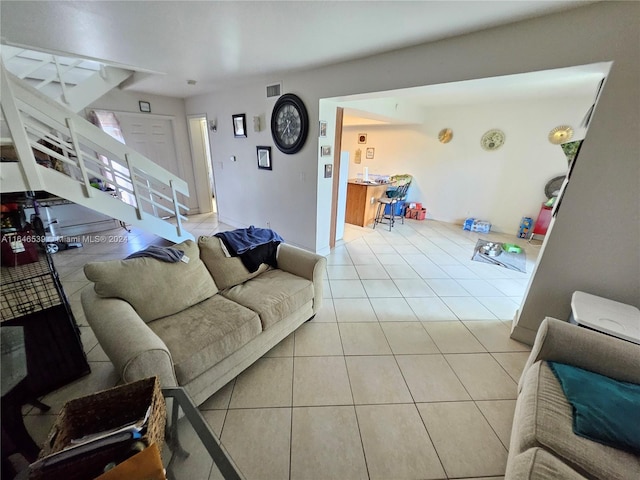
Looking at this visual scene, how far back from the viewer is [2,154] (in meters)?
3.32

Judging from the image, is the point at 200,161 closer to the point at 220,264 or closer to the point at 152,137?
the point at 152,137

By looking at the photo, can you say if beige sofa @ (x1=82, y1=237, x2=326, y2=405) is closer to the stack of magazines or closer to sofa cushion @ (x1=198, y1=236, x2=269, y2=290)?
sofa cushion @ (x1=198, y1=236, x2=269, y2=290)

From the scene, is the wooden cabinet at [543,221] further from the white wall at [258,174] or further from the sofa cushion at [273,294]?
the sofa cushion at [273,294]

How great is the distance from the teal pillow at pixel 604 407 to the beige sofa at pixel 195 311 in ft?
5.05

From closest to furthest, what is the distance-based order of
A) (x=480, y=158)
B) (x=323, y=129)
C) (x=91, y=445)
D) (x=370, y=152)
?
(x=91, y=445)
(x=323, y=129)
(x=480, y=158)
(x=370, y=152)

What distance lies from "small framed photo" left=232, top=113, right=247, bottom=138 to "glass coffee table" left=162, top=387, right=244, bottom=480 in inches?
150

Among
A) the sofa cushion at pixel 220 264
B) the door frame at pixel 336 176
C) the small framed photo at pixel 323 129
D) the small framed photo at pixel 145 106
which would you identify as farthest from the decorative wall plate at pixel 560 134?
the small framed photo at pixel 145 106

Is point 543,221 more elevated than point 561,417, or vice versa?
point 543,221

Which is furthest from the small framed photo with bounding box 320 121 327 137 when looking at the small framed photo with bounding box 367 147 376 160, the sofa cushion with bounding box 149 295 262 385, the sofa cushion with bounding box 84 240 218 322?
the small framed photo with bounding box 367 147 376 160

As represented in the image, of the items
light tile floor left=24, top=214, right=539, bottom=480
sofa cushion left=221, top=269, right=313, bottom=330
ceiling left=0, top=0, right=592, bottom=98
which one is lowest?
light tile floor left=24, top=214, right=539, bottom=480

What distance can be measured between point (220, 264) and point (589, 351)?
2275 mm

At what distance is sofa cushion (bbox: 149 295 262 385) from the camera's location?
132cm

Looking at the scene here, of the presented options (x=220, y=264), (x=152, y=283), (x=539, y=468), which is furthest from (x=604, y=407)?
(x=152, y=283)

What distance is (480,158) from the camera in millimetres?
4961
